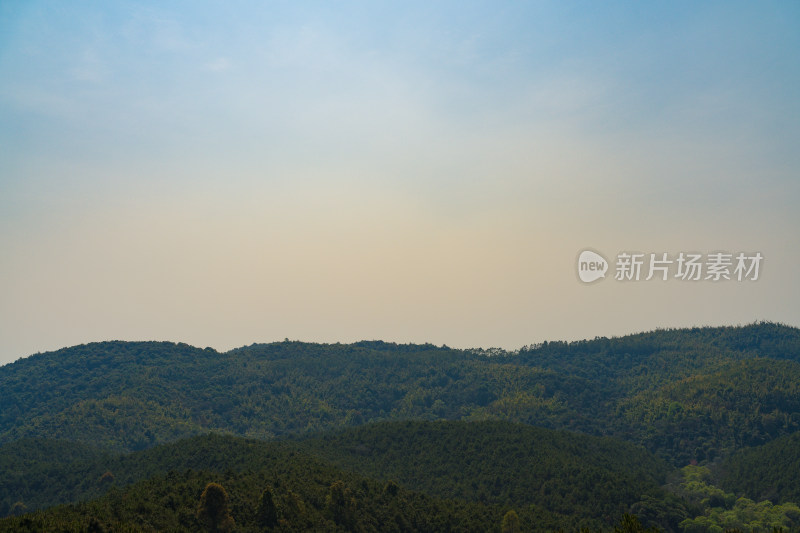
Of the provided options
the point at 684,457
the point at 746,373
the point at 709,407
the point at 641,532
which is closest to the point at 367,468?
the point at 641,532

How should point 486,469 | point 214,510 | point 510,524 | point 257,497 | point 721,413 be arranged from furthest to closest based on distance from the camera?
1. point 721,413
2. point 486,469
3. point 510,524
4. point 257,497
5. point 214,510

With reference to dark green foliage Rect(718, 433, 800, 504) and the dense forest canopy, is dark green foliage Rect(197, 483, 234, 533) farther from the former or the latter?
dark green foliage Rect(718, 433, 800, 504)

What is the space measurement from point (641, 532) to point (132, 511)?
41695mm

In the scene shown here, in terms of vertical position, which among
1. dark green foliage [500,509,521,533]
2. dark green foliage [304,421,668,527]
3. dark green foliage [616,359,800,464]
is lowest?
dark green foliage [500,509,521,533]

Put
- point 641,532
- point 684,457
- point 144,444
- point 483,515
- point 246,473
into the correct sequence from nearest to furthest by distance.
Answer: point 641,532, point 246,473, point 483,515, point 684,457, point 144,444

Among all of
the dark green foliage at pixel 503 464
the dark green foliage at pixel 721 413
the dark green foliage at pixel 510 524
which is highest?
the dark green foliage at pixel 721 413

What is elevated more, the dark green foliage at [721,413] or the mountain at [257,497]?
the dark green foliage at [721,413]

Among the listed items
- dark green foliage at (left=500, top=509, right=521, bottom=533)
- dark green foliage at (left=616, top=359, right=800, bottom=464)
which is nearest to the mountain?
dark green foliage at (left=500, top=509, right=521, bottom=533)

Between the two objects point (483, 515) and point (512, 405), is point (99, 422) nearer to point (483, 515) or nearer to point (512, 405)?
point (512, 405)

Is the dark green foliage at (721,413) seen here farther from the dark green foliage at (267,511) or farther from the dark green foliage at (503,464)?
the dark green foliage at (267,511)

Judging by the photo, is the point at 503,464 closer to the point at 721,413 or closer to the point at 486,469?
the point at 486,469

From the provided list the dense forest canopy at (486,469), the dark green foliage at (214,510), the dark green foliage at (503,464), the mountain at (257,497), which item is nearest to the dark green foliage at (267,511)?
the mountain at (257,497)

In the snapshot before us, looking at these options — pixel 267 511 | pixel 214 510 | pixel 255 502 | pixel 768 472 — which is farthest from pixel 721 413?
pixel 214 510

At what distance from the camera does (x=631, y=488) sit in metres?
99.6
